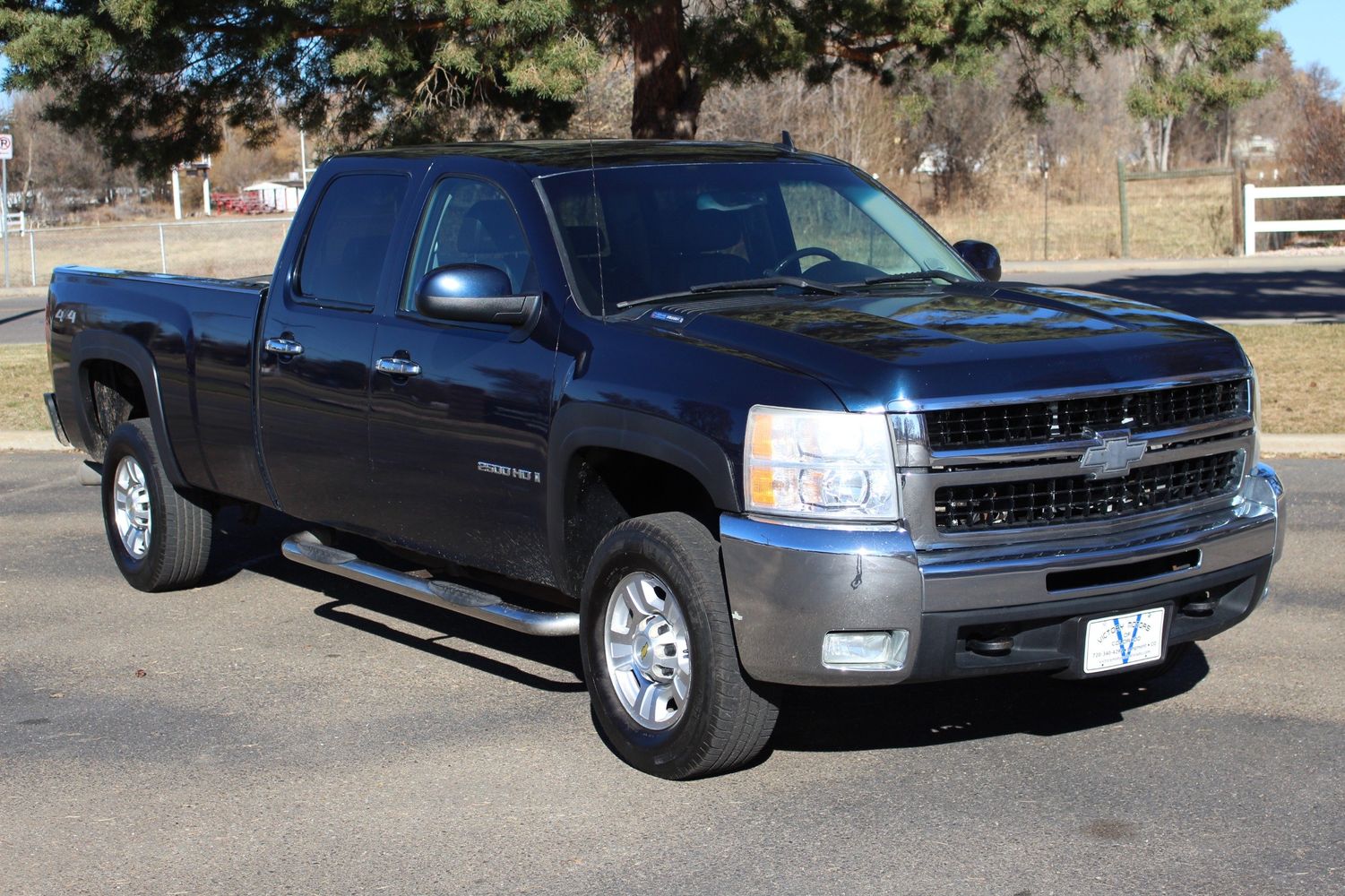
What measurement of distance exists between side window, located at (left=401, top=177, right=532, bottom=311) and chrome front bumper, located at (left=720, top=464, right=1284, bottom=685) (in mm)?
1615

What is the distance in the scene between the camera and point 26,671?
21.9 ft

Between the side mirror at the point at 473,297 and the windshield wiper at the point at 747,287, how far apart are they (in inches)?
15.7

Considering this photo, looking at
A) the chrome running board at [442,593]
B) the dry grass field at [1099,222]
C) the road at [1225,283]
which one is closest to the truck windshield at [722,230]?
the chrome running board at [442,593]

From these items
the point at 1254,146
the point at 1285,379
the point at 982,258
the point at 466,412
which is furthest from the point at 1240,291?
the point at 1254,146

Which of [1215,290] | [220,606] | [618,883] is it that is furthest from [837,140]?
[618,883]

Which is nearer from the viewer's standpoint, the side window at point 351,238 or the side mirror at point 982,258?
the side window at point 351,238

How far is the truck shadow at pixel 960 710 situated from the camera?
562 centimetres

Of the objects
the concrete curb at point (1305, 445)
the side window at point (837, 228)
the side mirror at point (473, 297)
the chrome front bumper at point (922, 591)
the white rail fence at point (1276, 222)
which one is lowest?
the concrete curb at point (1305, 445)

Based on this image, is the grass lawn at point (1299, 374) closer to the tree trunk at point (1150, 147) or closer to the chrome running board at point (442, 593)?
the chrome running board at point (442, 593)

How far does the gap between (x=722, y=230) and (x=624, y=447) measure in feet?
4.15

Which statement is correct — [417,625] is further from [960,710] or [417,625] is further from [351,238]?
[960,710]

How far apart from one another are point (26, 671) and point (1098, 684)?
4.25 meters

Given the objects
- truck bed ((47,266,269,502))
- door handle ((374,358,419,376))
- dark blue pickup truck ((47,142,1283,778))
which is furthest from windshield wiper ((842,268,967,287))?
truck bed ((47,266,269,502))

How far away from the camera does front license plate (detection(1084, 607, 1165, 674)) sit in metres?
4.88
